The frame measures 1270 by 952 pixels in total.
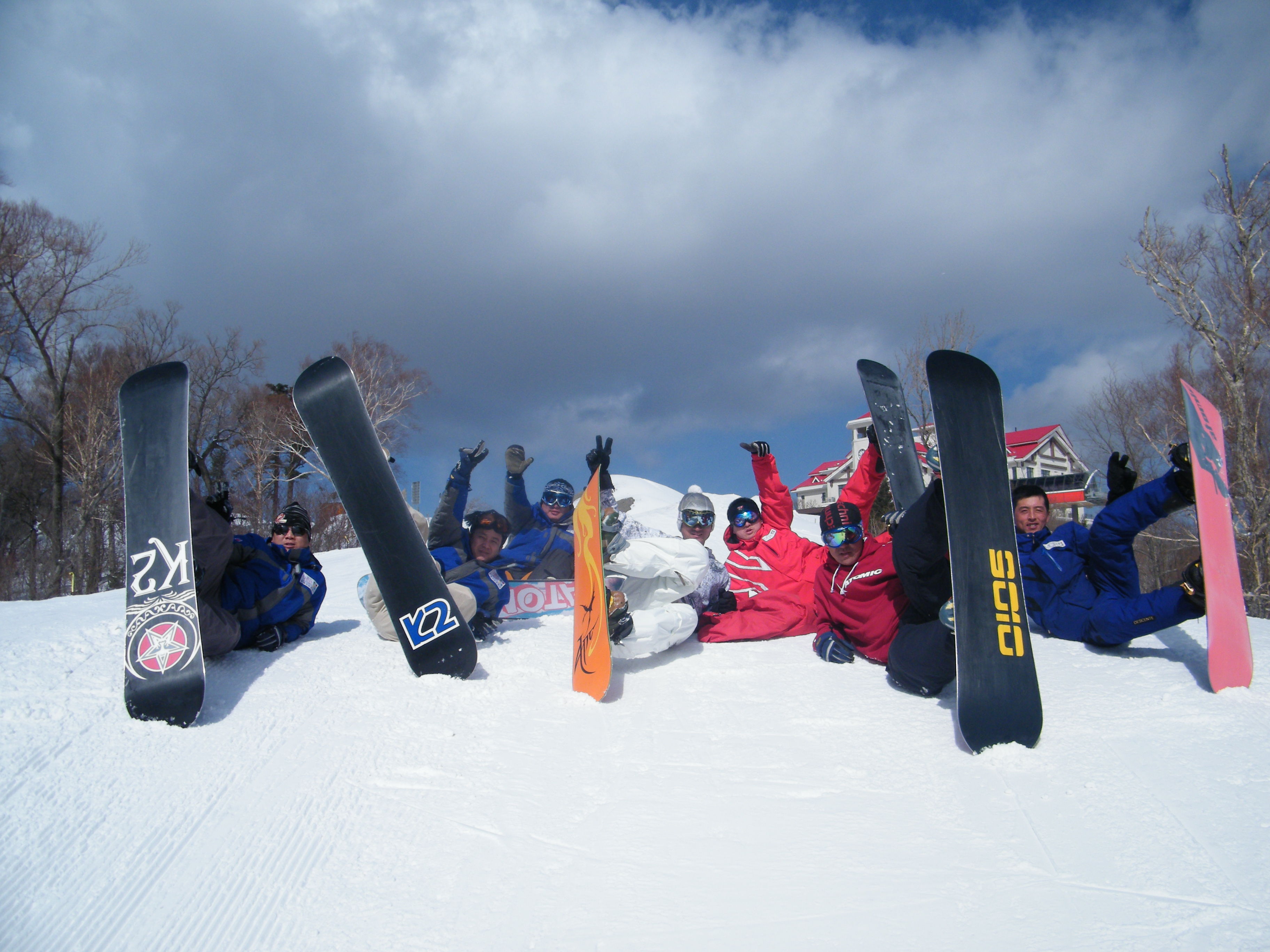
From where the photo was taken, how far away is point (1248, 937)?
145 centimetres

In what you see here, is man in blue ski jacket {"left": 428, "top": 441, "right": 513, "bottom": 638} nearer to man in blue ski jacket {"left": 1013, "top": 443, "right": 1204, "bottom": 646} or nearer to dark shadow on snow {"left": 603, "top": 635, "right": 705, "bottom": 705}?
dark shadow on snow {"left": 603, "top": 635, "right": 705, "bottom": 705}

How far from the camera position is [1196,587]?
2.87 metres

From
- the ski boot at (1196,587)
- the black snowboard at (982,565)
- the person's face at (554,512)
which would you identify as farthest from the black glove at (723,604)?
the ski boot at (1196,587)

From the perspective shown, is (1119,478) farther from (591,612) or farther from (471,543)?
(471,543)

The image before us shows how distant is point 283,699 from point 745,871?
2.15 m

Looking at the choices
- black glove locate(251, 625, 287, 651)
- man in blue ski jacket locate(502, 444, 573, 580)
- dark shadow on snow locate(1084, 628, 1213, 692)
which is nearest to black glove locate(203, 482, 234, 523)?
black glove locate(251, 625, 287, 651)

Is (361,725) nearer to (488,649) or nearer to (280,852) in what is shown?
(280,852)

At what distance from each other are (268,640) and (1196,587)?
4606 mm

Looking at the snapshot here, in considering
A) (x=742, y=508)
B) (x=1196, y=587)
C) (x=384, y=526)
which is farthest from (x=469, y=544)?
(x=1196, y=587)

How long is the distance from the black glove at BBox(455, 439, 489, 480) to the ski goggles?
2.24 m

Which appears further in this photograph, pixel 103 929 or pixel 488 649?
pixel 488 649

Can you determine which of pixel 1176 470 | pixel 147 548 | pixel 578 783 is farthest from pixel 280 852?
pixel 1176 470

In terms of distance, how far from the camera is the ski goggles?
10.7 feet

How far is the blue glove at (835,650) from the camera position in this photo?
10.8 feet
